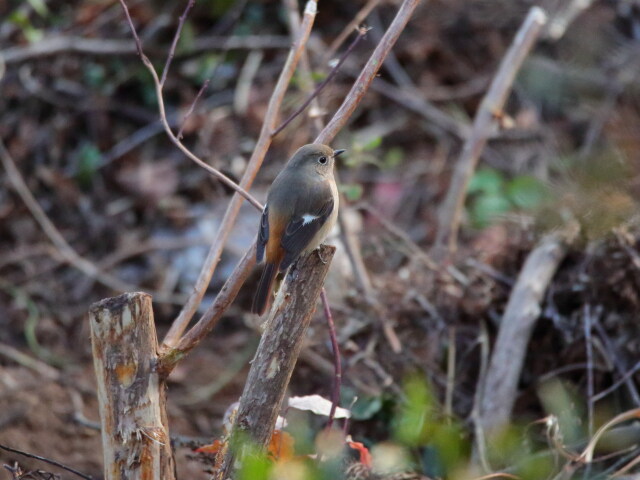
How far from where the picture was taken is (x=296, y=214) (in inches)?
142

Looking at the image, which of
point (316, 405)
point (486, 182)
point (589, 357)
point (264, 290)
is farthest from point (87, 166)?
point (589, 357)

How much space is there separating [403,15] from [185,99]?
158 inches

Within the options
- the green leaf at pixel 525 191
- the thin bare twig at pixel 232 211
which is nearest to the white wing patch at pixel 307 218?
the thin bare twig at pixel 232 211

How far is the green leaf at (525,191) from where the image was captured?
17.3ft

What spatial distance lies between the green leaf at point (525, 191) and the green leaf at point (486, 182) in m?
0.44

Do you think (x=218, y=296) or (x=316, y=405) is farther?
(x=316, y=405)

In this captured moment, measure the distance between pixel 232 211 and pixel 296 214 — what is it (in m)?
0.41

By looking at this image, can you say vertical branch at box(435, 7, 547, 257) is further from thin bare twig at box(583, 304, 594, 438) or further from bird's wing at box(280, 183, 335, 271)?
bird's wing at box(280, 183, 335, 271)

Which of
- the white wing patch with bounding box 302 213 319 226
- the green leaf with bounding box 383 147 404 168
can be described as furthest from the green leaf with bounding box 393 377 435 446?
the green leaf with bounding box 383 147 404 168

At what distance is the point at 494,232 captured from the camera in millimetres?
5852

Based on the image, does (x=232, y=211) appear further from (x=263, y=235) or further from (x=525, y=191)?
(x=525, y=191)

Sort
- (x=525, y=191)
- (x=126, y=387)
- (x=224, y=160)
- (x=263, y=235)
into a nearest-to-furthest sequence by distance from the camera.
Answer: (x=126, y=387) < (x=263, y=235) < (x=525, y=191) < (x=224, y=160)

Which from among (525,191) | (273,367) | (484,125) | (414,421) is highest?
(484,125)

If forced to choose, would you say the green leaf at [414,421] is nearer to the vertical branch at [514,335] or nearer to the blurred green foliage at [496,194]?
the vertical branch at [514,335]
